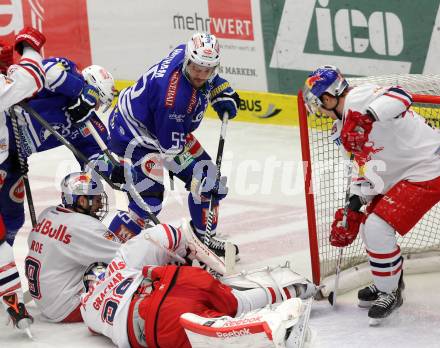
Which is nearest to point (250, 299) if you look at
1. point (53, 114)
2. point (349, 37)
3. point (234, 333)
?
point (234, 333)

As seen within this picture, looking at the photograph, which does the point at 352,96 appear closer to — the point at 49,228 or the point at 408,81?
the point at 408,81

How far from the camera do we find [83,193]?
4.69 meters

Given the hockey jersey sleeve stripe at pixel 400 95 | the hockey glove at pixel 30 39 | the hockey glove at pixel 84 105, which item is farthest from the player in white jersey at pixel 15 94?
the hockey jersey sleeve stripe at pixel 400 95

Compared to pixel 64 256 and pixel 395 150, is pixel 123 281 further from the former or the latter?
pixel 395 150

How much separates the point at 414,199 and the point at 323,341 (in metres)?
0.68

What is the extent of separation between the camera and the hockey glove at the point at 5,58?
16.4ft

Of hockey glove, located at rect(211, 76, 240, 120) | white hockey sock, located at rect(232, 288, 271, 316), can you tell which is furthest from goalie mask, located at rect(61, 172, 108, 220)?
hockey glove, located at rect(211, 76, 240, 120)

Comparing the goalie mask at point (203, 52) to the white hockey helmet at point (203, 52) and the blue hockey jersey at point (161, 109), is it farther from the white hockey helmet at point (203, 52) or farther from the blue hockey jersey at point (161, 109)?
the blue hockey jersey at point (161, 109)

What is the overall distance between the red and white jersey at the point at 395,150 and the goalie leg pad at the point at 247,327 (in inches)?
31.1

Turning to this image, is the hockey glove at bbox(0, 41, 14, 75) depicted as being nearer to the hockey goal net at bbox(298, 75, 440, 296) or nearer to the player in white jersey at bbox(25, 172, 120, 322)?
the player in white jersey at bbox(25, 172, 120, 322)

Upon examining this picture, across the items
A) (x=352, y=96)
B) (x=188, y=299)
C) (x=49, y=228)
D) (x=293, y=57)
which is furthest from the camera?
(x=293, y=57)

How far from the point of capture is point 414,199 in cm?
439

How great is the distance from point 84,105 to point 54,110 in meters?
0.17

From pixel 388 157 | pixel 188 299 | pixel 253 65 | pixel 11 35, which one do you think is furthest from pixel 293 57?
pixel 188 299
